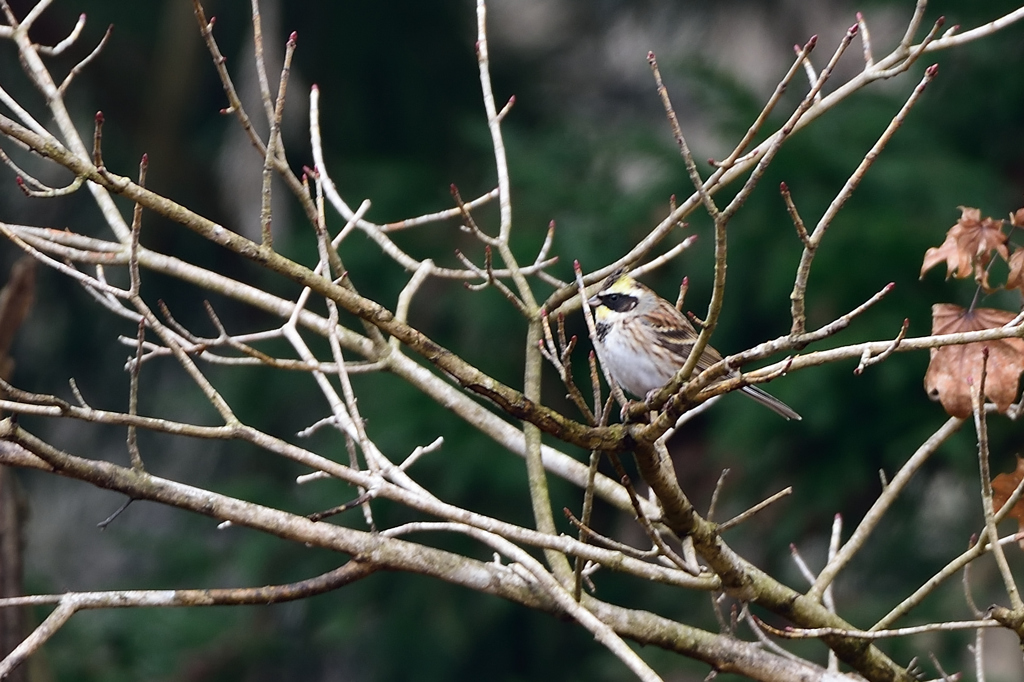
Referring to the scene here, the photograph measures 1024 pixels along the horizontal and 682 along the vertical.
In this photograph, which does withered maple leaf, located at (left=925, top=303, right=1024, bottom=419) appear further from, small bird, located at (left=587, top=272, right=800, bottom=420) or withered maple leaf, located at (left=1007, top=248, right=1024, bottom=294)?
small bird, located at (left=587, top=272, right=800, bottom=420)

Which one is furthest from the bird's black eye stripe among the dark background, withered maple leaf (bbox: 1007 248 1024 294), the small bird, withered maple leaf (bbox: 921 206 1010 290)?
withered maple leaf (bbox: 1007 248 1024 294)

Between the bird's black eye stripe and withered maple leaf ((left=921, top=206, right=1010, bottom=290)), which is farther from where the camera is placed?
the bird's black eye stripe

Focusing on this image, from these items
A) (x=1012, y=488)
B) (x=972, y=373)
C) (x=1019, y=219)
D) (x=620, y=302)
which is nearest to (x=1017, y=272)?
(x=1019, y=219)

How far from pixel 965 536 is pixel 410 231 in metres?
3.51

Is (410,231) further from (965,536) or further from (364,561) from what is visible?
(364,561)

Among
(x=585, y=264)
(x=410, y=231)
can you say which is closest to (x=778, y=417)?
(x=585, y=264)

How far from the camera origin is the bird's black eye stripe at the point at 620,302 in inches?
183

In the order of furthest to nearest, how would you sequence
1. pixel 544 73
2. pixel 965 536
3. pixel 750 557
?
pixel 544 73, pixel 750 557, pixel 965 536

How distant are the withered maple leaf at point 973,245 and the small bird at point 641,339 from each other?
174 centimetres

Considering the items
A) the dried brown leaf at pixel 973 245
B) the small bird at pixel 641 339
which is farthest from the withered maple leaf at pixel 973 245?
the small bird at pixel 641 339

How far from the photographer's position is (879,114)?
587cm

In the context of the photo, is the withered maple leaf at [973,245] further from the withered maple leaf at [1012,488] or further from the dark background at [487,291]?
the dark background at [487,291]

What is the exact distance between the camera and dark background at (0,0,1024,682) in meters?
5.67

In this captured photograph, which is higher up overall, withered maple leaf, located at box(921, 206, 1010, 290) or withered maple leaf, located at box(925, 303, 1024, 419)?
withered maple leaf, located at box(921, 206, 1010, 290)
